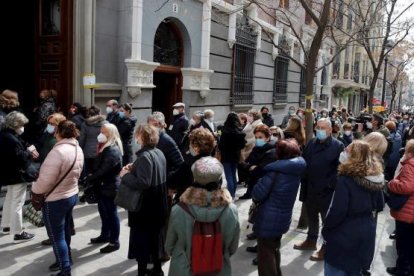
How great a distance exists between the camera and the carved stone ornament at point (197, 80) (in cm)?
1231

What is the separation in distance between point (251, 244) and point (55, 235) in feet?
8.77

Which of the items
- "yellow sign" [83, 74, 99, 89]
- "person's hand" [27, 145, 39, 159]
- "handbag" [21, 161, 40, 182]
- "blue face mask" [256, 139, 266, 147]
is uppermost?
"yellow sign" [83, 74, 99, 89]

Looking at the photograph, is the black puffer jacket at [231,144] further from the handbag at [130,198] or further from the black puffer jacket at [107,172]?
the handbag at [130,198]

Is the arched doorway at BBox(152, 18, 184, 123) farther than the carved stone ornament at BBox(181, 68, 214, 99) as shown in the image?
No

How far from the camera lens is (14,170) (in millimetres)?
5453

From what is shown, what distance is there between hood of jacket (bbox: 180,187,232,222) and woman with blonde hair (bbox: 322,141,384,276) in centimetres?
118

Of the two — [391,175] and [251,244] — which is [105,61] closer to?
[251,244]

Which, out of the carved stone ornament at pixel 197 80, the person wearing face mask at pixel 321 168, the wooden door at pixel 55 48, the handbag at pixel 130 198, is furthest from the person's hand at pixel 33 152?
the carved stone ornament at pixel 197 80

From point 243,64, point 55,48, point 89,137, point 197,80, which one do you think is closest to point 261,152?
point 89,137

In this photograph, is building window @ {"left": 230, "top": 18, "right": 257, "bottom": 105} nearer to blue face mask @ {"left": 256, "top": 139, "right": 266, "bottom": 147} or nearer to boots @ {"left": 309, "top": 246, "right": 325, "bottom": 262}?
blue face mask @ {"left": 256, "top": 139, "right": 266, "bottom": 147}

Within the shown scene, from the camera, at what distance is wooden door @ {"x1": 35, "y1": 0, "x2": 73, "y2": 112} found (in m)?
8.89

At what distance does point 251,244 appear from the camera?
19.1 feet

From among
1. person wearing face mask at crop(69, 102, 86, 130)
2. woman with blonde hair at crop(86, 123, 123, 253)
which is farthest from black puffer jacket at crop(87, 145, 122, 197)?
person wearing face mask at crop(69, 102, 86, 130)

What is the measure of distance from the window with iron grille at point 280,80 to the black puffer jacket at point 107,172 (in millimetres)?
14601
